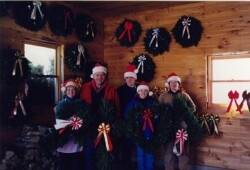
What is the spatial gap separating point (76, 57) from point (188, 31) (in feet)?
6.20

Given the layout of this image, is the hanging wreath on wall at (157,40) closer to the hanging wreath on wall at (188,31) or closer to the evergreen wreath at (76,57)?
the hanging wreath on wall at (188,31)

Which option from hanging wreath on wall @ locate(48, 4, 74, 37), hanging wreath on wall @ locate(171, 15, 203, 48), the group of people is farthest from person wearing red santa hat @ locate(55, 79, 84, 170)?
hanging wreath on wall @ locate(171, 15, 203, 48)

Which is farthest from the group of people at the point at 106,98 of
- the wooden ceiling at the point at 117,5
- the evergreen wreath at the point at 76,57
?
the wooden ceiling at the point at 117,5

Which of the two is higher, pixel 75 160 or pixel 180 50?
pixel 180 50

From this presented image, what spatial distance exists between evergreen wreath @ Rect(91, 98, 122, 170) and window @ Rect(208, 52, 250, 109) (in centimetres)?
198

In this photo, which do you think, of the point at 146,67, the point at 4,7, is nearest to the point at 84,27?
the point at 146,67

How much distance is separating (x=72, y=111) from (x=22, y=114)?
3.42ft

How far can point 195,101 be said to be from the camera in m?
4.68

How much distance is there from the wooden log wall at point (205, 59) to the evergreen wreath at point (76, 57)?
985 millimetres

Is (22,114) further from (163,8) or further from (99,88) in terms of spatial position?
(163,8)

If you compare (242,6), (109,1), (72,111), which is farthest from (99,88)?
(242,6)

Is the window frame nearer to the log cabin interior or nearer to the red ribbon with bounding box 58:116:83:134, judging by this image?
the log cabin interior

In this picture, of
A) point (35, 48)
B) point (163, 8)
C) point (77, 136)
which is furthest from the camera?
point (163, 8)

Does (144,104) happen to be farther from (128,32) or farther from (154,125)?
(128,32)
